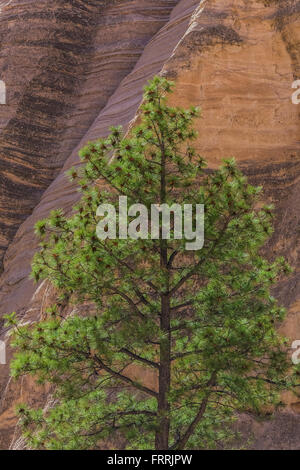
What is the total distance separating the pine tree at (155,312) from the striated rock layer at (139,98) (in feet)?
12.6

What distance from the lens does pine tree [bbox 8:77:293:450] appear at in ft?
36.9

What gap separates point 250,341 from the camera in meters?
11.1

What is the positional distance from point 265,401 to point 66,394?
285 cm

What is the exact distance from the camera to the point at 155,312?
40.0 ft

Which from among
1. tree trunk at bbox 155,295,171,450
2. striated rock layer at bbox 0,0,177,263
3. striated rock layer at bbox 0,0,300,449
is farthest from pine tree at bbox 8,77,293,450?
striated rock layer at bbox 0,0,177,263

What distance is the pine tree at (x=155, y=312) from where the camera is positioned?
11.2m

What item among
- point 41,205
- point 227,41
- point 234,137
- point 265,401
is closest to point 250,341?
point 265,401

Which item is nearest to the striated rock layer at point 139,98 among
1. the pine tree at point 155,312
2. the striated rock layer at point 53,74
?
the striated rock layer at point 53,74

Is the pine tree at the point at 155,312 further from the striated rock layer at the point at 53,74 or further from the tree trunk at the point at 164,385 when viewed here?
the striated rock layer at the point at 53,74

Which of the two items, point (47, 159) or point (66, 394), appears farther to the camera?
point (47, 159)

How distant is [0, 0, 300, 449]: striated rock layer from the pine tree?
384cm

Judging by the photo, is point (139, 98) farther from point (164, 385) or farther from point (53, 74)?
point (164, 385)

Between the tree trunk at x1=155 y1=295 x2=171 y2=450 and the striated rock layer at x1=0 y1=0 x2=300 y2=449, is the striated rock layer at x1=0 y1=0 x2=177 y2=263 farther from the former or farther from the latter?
the tree trunk at x1=155 y1=295 x2=171 y2=450
